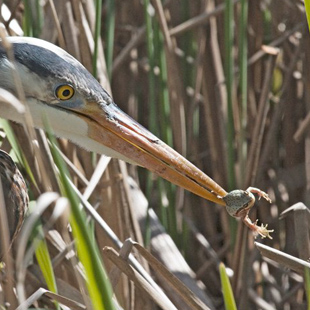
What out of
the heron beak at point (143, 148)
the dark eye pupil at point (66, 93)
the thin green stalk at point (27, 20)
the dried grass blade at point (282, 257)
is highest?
the thin green stalk at point (27, 20)

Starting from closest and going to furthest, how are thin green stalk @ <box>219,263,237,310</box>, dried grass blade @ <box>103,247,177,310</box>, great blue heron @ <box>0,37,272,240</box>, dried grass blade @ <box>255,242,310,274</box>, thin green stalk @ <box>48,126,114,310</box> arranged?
thin green stalk @ <box>48,126,114,310</box>, thin green stalk @ <box>219,263,237,310</box>, dried grass blade @ <box>255,242,310,274</box>, dried grass blade @ <box>103,247,177,310</box>, great blue heron @ <box>0,37,272,240</box>

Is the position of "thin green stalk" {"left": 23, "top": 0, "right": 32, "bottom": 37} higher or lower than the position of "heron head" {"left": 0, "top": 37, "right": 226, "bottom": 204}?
higher

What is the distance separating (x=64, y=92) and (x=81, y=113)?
0.08 metres

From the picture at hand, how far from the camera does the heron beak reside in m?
1.54

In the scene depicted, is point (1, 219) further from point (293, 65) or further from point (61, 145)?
point (293, 65)

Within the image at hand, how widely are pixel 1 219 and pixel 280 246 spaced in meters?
1.46

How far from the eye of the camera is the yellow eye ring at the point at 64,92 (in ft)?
5.12

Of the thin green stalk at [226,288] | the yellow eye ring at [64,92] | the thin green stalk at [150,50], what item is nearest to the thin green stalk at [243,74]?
the thin green stalk at [150,50]

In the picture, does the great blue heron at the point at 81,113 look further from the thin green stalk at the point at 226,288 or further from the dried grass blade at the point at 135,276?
the thin green stalk at the point at 226,288

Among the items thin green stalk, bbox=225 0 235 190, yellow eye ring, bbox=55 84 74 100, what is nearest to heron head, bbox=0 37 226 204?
yellow eye ring, bbox=55 84 74 100

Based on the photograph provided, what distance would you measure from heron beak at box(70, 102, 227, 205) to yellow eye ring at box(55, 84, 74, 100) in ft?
0.16

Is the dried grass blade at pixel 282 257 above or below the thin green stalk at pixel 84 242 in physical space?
below

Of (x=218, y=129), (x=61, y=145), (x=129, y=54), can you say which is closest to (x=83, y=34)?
(x=61, y=145)

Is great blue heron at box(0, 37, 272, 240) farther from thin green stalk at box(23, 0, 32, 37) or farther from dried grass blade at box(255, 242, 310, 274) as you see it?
dried grass blade at box(255, 242, 310, 274)
